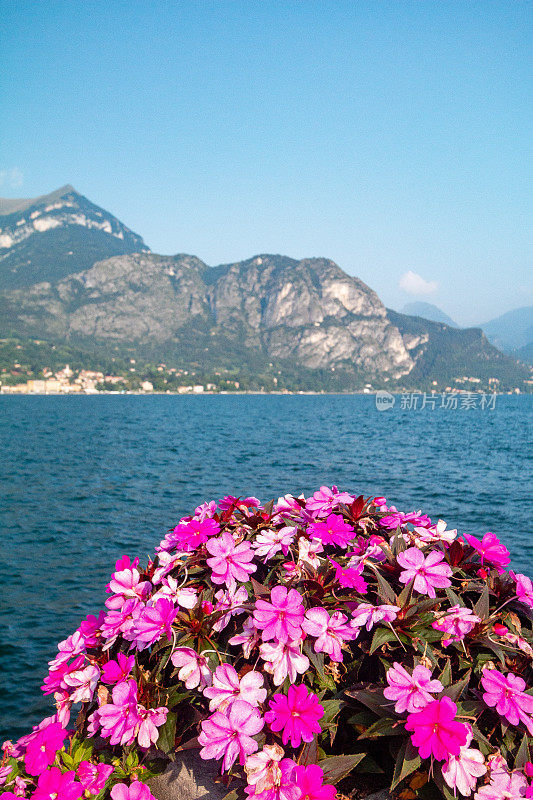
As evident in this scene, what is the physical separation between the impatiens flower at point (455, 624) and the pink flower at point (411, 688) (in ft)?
0.91

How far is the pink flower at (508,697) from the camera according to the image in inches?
71.9

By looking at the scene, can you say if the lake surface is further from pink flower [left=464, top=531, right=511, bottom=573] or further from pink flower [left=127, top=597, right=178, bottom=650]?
pink flower [left=464, top=531, right=511, bottom=573]

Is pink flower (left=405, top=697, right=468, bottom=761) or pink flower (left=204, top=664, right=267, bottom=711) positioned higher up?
pink flower (left=405, top=697, right=468, bottom=761)

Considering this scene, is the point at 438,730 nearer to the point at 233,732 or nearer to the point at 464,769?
the point at 464,769

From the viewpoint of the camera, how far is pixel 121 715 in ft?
6.40

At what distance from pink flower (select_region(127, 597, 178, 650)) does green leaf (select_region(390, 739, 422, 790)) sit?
0.94 metres

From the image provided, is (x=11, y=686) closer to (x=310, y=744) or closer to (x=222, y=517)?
(x=222, y=517)

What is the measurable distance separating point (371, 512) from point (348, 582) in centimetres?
92

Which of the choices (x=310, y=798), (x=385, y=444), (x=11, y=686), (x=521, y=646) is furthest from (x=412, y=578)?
(x=385, y=444)

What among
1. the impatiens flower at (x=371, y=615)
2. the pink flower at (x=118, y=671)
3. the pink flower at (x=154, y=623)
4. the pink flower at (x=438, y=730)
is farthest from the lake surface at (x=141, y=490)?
the pink flower at (x=438, y=730)

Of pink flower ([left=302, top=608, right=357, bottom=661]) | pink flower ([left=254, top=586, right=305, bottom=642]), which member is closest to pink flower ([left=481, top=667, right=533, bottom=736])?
pink flower ([left=302, top=608, right=357, bottom=661])

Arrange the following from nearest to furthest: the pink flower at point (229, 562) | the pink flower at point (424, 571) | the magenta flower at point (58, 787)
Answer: the magenta flower at point (58, 787) < the pink flower at point (424, 571) < the pink flower at point (229, 562)

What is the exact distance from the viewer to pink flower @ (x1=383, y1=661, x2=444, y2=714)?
67.9 inches

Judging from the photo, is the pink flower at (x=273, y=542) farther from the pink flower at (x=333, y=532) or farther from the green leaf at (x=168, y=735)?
the green leaf at (x=168, y=735)
